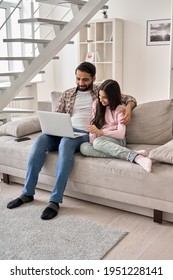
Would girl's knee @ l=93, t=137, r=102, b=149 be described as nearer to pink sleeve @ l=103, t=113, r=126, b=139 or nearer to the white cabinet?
pink sleeve @ l=103, t=113, r=126, b=139

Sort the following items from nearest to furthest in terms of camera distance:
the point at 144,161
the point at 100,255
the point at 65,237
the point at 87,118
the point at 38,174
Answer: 1. the point at 100,255
2. the point at 65,237
3. the point at 144,161
4. the point at 38,174
5. the point at 87,118

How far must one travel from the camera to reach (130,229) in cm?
228

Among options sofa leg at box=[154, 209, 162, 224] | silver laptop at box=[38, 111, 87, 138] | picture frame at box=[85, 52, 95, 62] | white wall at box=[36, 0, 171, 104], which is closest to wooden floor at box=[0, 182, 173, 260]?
sofa leg at box=[154, 209, 162, 224]

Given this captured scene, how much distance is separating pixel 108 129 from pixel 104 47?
3.64m

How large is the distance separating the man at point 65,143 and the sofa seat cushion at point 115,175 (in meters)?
0.09

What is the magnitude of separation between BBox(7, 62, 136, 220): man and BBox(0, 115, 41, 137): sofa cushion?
0.48m

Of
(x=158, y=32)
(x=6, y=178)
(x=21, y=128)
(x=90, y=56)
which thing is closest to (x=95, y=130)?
(x=21, y=128)

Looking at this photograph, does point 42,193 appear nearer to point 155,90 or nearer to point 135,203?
point 135,203

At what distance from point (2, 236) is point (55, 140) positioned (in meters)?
0.92

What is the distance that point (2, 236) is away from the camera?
219 centimetres

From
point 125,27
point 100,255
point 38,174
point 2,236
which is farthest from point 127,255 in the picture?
point 125,27

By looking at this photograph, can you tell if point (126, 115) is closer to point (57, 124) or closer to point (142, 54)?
point (57, 124)

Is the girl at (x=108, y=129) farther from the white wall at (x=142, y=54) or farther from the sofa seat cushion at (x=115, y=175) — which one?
the white wall at (x=142, y=54)

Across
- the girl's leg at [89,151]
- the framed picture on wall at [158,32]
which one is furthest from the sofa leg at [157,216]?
the framed picture on wall at [158,32]
